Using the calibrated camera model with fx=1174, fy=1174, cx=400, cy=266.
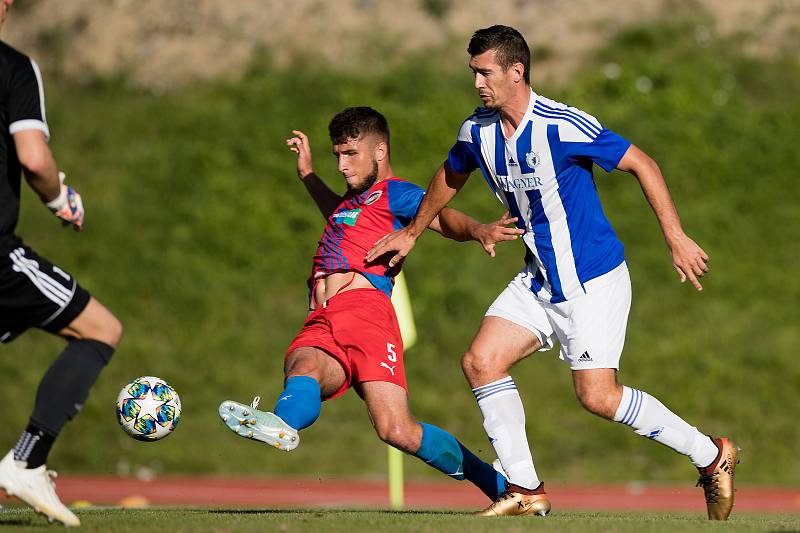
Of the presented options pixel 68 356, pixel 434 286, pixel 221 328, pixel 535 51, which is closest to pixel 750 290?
pixel 434 286

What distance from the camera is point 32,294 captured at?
5520 mm

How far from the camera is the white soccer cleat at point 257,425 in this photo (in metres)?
6.16

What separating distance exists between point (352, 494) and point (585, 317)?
6.95m

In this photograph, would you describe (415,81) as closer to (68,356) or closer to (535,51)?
(535,51)

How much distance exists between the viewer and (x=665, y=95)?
62.8 ft

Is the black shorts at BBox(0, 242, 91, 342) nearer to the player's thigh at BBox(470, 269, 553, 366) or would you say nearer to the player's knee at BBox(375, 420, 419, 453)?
the player's knee at BBox(375, 420, 419, 453)

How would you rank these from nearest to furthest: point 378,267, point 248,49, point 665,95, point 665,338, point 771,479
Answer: point 378,267, point 771,479, point 665,338, point 665,95, point 248,49

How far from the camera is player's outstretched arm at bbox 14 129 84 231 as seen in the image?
17.9 ft

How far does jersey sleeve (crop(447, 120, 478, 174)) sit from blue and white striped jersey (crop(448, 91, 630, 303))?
6.3 inches

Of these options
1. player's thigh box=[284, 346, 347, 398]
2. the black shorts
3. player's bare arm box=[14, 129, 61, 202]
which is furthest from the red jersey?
player's bare arm box=[14, 129, 61, 202]

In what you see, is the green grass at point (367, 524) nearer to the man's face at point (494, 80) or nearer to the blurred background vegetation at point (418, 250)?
the man's face at point (494, 80)

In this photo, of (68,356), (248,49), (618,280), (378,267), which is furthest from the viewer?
(248,49)

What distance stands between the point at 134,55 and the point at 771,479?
13.1 meters

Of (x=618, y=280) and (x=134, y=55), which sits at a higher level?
(x=134, y=55)
